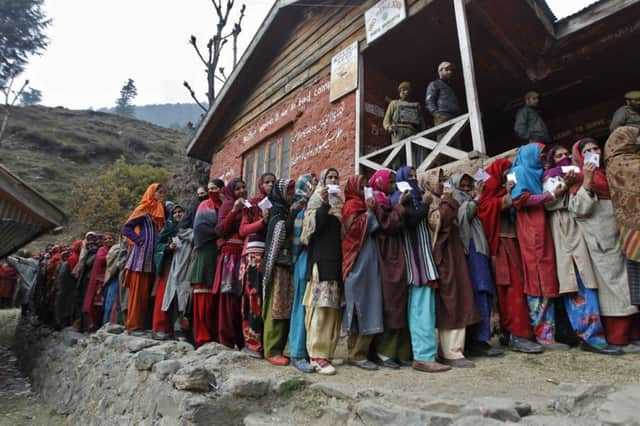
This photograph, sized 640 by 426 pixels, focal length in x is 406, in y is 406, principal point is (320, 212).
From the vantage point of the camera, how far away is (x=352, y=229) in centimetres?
337

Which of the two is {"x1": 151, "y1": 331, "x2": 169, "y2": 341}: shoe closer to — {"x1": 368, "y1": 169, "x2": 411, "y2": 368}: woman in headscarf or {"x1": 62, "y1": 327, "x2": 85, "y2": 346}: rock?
{"x1": 62, "y1": 327, "x2": 85, "y2": 346}: rock

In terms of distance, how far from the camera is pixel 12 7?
3588cm

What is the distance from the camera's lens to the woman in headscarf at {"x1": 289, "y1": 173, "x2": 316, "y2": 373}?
10.8 ft

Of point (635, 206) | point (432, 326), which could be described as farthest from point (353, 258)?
point (635, 206)

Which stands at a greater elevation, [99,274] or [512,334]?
[99,274]

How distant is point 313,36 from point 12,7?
4127 centimetres

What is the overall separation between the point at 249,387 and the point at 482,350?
192 cm

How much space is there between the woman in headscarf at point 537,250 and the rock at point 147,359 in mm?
3222

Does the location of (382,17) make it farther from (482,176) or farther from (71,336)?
(71,336)

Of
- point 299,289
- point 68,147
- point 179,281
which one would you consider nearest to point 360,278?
point 299,289

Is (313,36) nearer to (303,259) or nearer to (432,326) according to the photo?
(303,259)

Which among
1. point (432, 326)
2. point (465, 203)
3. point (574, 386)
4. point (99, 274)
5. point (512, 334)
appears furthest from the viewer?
point (99, 274)

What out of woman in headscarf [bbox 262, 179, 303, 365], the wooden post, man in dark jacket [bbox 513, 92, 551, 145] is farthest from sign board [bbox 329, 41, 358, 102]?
woman in headscarf [bbox 262, 179, 303, 365]

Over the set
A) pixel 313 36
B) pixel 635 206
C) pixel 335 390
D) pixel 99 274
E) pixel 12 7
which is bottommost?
pixel 335 390
